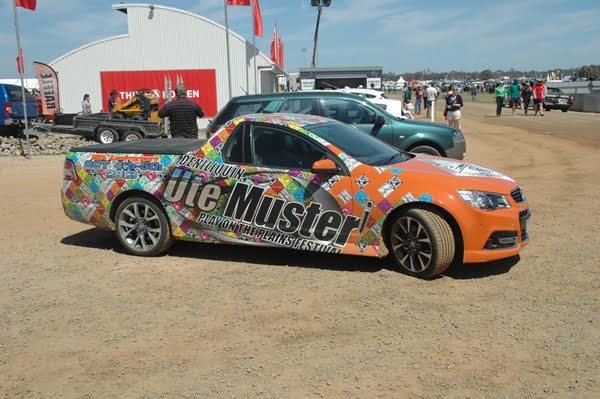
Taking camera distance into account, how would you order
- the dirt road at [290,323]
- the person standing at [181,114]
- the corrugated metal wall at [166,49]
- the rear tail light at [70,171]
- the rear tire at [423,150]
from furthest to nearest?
the corrugated metal wall at [166,49] < the rear tire at [423,150] < the person standing at [181,114] < the rear tail light at [70,171] < the dirt road at [290,323]

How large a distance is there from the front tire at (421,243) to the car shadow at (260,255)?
350mm

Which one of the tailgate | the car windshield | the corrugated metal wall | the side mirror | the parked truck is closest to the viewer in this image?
the side mirror

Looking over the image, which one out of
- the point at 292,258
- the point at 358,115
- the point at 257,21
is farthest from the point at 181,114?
the point at 257,21

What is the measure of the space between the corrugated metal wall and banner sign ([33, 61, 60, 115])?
119 inches

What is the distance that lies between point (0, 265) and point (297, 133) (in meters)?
3.53

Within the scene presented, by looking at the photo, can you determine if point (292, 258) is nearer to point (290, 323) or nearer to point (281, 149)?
point (281, 149)

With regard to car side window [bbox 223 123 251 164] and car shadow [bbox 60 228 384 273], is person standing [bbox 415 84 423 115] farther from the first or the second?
car side window [bbox 223 123 251 164]

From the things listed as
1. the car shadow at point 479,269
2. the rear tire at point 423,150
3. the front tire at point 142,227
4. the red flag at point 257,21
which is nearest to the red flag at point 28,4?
the red flag at point 257,21

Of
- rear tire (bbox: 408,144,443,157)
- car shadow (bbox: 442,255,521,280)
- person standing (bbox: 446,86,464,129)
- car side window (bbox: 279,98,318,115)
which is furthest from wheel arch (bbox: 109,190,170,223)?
person standing (bbox: 446,86,464,129)

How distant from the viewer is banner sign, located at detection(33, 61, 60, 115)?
24969 mm

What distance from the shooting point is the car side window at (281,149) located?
Answer: 5527 millimetres

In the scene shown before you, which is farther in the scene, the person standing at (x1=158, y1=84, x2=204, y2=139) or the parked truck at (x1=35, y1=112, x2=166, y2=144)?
the parked truck at (x1=35, y1=112, x2=166, y2=144)

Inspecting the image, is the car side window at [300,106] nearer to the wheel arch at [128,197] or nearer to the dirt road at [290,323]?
the dirt road at [290,323]

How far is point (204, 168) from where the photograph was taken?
230 inches
